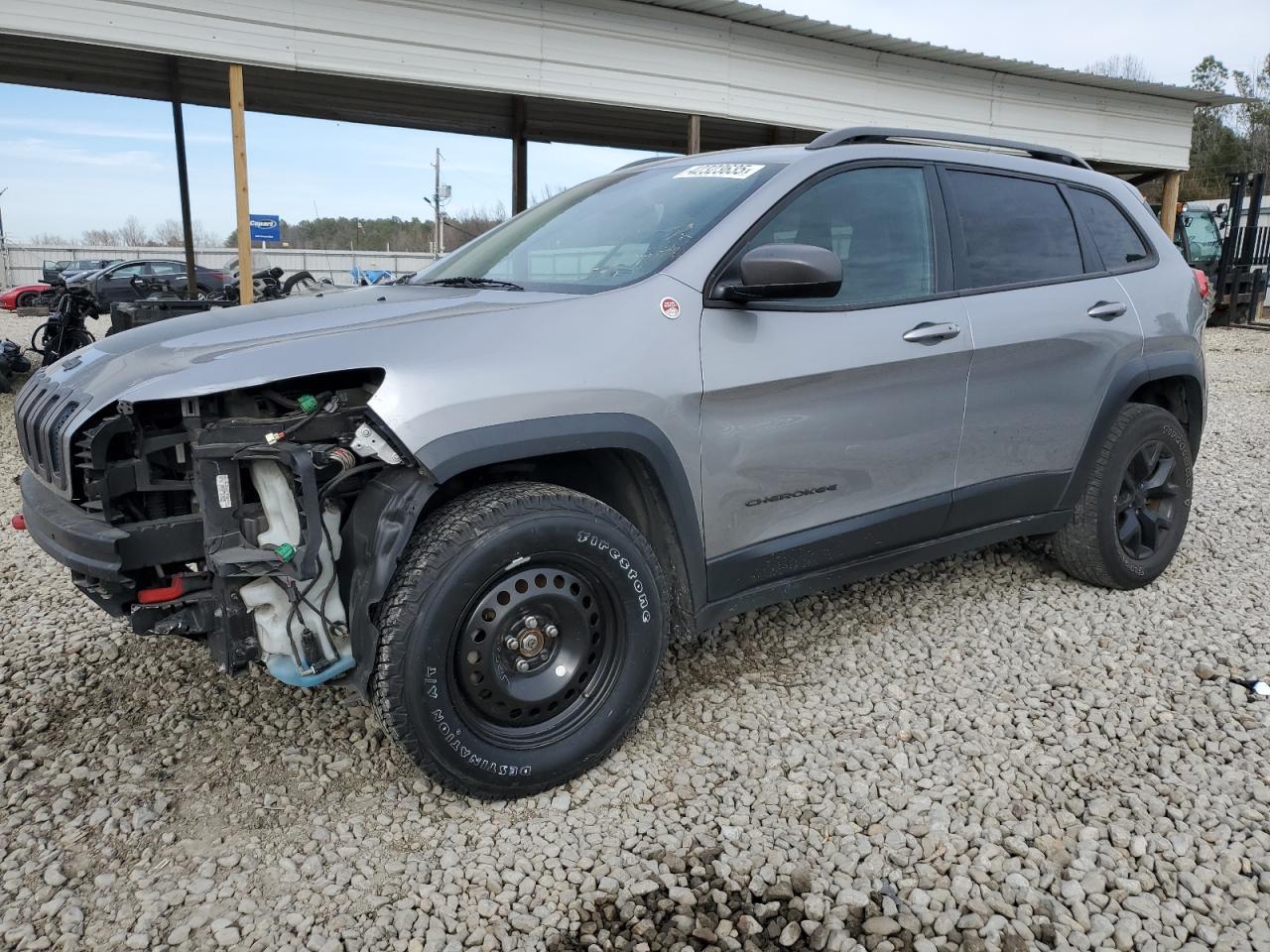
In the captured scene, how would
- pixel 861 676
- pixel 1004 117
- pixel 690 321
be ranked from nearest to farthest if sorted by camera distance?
pixel 690 321
pixel 861 676
pixel 1004 117

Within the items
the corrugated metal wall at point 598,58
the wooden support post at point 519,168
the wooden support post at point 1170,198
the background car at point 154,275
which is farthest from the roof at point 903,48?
the background car at point 154,275

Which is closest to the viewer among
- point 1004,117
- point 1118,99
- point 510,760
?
point 510,760

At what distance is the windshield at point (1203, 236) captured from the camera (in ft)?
64.3

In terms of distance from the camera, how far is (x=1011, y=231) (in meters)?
3.59

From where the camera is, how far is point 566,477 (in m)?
2.83

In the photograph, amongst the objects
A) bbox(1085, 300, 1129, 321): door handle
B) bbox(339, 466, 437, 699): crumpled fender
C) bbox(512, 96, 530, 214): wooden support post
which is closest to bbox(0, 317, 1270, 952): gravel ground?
bbox(339, 466, 437, 699): crumpled fender

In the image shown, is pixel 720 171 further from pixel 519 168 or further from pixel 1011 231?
pixel 519 168

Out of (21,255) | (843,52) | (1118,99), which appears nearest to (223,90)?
(843,52)

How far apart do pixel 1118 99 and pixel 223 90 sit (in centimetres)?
1418

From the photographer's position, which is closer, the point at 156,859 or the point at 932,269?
the point at 156,859

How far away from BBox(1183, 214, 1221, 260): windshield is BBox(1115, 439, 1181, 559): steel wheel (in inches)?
744

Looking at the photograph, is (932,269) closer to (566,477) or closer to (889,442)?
(889,442)

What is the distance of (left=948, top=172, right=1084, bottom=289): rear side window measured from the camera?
3.45 m

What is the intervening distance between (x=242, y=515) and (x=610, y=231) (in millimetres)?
1590
